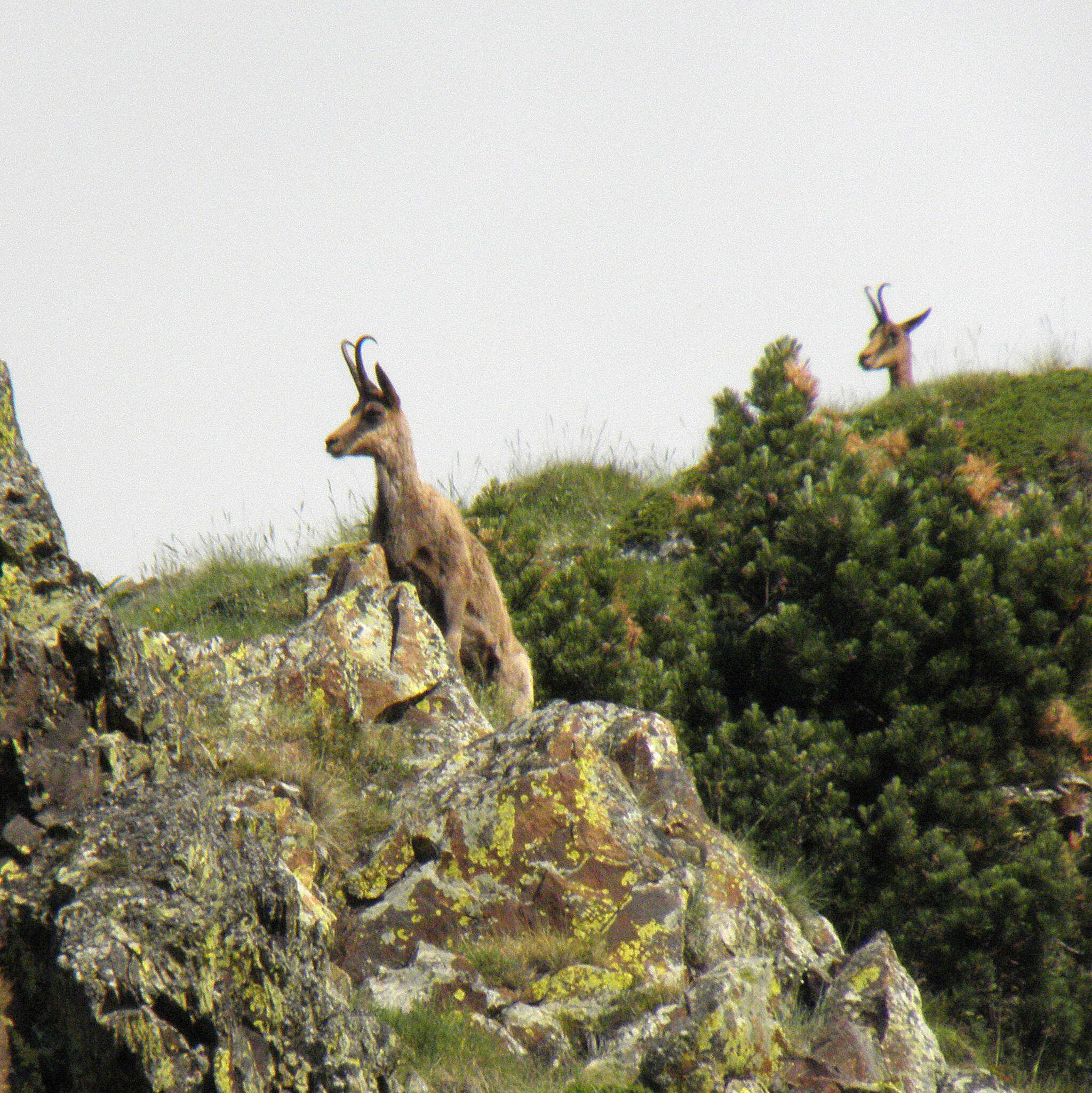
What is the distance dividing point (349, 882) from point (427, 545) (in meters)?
4.37

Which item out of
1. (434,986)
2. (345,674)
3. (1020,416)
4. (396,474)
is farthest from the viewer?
(1020,416)

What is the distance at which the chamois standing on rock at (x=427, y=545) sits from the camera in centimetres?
951

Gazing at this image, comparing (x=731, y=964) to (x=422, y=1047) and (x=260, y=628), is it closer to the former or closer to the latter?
(x=422, y=1047)

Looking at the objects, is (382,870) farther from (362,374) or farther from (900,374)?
(900,374)

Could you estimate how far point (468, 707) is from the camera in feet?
24.3

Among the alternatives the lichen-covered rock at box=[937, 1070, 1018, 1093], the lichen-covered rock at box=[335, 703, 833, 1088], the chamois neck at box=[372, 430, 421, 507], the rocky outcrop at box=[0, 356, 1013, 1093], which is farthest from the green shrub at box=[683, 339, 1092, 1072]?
the chamois neck at box=[372, 430, 421, 507]

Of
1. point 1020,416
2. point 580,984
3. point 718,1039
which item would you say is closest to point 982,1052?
point 580,984

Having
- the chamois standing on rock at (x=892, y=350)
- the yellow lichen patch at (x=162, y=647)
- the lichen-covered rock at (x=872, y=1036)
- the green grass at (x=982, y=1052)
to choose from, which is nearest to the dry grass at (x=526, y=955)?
the lichen-covered rock at (x=872, y=1036)

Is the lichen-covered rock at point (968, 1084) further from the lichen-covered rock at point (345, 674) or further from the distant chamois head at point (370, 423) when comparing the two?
the distant chamois head at point (370, 423)

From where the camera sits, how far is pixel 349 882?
18.4 feet

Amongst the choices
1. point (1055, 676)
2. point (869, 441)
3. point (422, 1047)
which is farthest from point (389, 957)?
point (869, 441)

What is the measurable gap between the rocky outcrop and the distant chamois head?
2013 millimetres

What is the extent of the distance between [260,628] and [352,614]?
371 cm

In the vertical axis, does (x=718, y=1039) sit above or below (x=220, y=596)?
below
